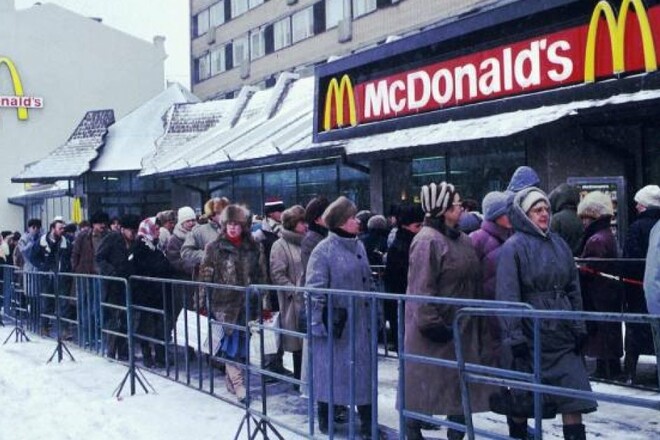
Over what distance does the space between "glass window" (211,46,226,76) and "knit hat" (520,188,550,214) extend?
45770 mm

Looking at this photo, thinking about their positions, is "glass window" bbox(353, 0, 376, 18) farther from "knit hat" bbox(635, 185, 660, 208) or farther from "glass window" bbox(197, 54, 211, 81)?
"knit hat" bbox(635, 185, 660, 208)

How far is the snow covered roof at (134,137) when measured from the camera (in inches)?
1051

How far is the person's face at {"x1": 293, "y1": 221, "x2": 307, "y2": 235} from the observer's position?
27.2 ft

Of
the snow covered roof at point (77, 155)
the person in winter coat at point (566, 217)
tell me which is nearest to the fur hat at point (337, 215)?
the person in winter coat at point (566, 217)

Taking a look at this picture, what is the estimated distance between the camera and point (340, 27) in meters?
36.6

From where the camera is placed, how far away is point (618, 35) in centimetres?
1031

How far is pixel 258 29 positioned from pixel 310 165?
1121 inches

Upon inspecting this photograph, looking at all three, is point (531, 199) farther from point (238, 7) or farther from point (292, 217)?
point (238, 7)

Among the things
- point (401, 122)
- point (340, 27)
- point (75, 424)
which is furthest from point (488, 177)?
point (340, 27)

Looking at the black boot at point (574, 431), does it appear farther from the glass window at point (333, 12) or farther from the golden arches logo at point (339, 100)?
the glass window at point (333, 12)

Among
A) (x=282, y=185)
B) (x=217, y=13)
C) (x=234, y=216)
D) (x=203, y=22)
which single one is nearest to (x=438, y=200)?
(x=234, y=216)

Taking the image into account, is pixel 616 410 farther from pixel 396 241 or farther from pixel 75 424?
pixel 75 424

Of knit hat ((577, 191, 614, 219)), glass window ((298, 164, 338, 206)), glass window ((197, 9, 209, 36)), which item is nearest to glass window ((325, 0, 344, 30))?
glass window ((197, 9, 209, 36))

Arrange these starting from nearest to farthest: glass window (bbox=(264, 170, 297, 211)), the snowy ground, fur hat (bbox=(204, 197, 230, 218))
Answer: the snowy ground → fur hat (bbox=(204, 197, 230, 218)) → glass window (bbox=(264, 170, 297, 211))
